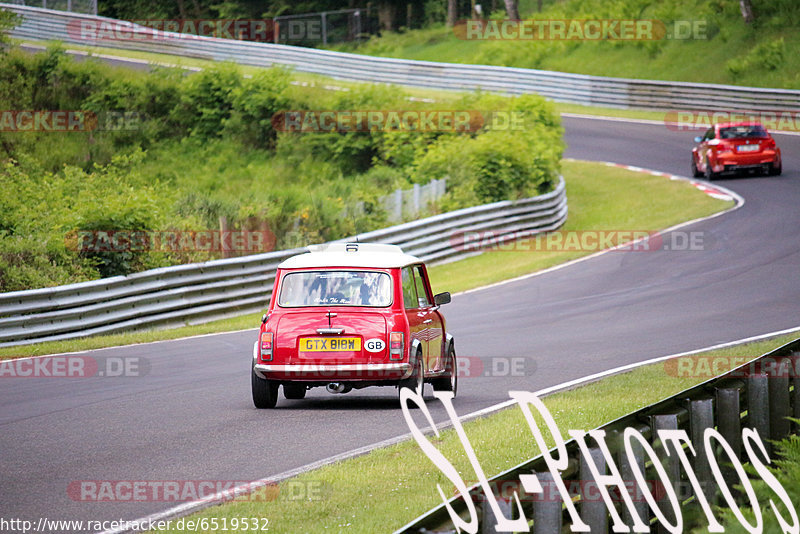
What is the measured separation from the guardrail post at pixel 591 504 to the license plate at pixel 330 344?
20.1ft

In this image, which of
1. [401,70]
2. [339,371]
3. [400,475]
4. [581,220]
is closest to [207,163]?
[401,70]

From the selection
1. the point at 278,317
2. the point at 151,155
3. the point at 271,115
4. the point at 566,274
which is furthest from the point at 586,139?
the point at 278,317

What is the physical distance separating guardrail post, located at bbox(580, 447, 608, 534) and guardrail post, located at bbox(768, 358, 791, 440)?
2483 millimetres

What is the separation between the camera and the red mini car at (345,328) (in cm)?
1144

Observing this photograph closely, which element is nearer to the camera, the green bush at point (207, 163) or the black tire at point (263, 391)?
the black tire at point (263, 391)

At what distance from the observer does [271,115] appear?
1578 inches

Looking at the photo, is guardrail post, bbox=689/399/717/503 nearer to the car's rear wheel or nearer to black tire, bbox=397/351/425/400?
black tire, bbox=397/351/425/400

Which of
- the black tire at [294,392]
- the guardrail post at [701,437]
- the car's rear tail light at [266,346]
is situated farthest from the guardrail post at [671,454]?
the black tire at [294,392]

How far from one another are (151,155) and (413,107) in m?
10.6

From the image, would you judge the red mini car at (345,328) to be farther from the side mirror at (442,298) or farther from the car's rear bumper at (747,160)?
the car's rear bumper at (747,160)

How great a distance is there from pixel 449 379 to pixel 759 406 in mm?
5792

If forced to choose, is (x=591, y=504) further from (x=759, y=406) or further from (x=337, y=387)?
(x=337, y=387)

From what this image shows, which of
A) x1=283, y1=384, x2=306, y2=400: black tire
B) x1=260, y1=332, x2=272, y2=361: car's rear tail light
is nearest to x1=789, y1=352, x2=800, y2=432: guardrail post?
x1=260, y1=332, x2=272, y2=361: car's rear tail light

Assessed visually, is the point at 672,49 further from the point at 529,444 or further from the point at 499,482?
the point at 499,482
